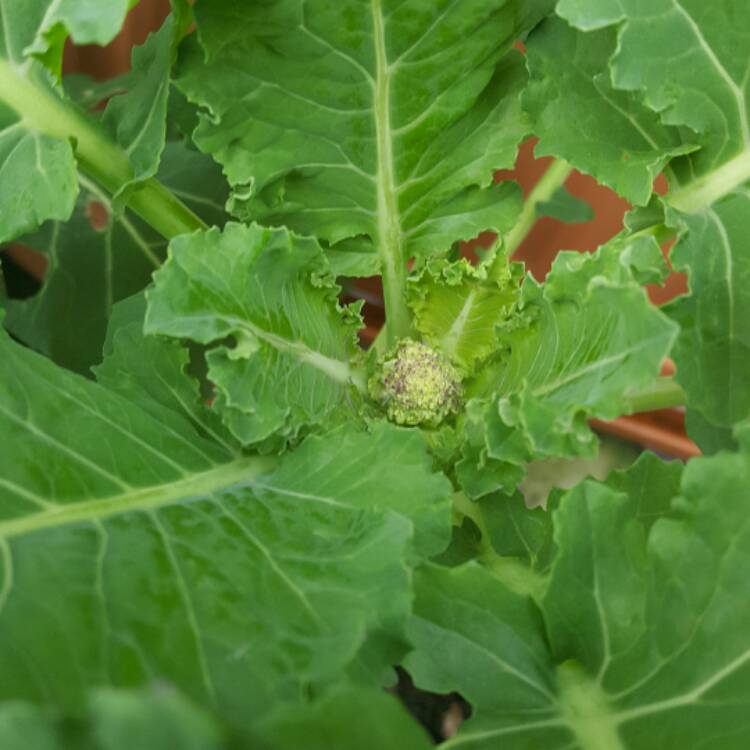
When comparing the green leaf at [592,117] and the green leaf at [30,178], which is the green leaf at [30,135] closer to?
the green leaf at [30,178]

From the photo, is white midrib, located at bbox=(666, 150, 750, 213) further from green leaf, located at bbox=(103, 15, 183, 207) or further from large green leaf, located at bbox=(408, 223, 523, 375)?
green leaf, located at bbox=(103, 15, 183, 207)

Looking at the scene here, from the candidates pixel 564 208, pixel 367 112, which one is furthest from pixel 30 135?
pixel 564 208

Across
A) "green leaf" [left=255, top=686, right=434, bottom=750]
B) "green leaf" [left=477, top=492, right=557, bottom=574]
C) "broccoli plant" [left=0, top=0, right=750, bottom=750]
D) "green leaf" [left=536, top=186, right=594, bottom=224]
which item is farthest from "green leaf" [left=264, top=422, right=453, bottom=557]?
"green leaf" [left=536, top=186, right=594, bottom=224]

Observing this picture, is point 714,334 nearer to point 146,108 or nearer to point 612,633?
point 612,633

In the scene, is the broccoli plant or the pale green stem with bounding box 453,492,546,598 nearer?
the broccoli plant

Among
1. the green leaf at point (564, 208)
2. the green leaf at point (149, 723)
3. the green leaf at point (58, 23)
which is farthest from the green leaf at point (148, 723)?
the green leaf at point (564, 208)

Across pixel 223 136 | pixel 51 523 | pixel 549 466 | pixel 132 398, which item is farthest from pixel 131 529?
pixel 549 466

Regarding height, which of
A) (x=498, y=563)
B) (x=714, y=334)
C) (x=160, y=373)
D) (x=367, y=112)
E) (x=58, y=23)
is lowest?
(x=498, y=563)
